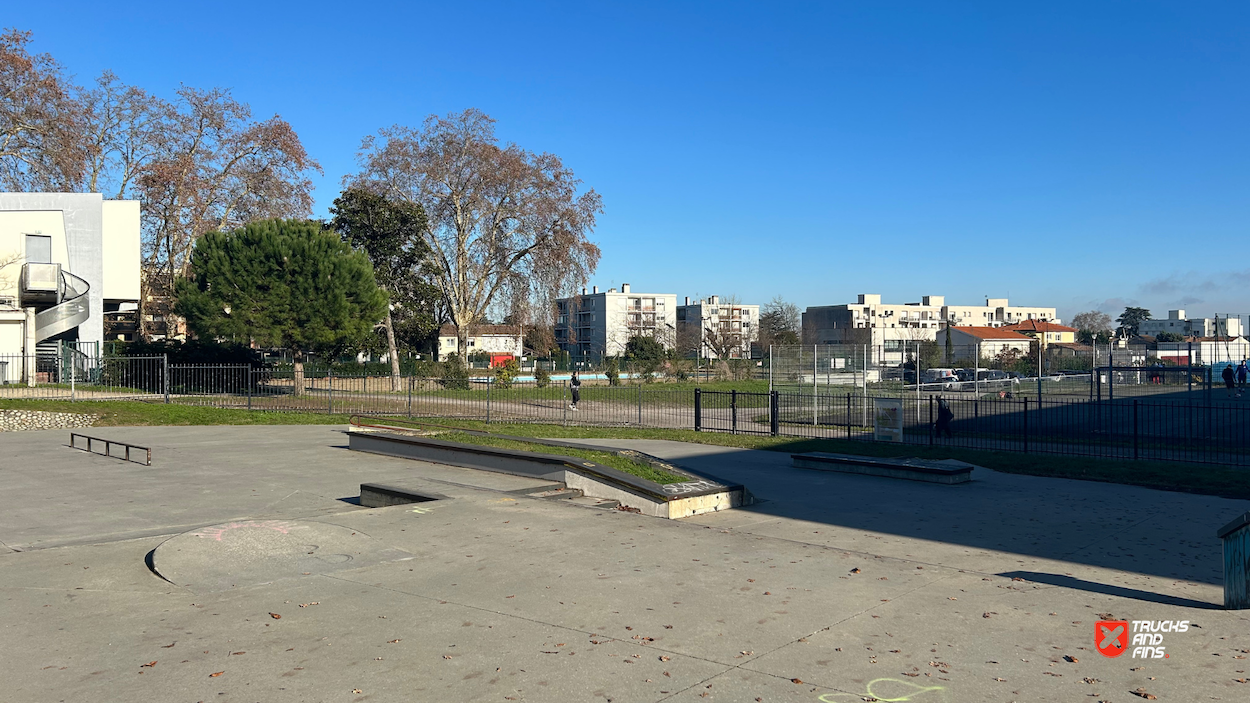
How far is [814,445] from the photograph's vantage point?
67.7 feet

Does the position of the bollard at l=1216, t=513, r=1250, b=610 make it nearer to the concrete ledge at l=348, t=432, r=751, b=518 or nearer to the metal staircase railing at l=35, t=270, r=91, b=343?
the concrete ledge at l=348, t=432, r=751, b=518

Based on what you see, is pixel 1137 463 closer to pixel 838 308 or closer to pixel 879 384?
pixel 879 384

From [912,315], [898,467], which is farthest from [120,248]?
[912,315]

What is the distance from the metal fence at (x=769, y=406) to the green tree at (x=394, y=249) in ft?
32.8

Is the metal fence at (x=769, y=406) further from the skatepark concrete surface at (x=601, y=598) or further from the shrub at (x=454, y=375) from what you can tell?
the skatepark concrete surface at (x=601, y=598)

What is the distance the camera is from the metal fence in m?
22.5

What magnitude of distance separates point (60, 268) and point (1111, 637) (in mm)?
46454

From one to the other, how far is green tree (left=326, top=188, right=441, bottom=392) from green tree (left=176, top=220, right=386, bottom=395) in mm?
8379

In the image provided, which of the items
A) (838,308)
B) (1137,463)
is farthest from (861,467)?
(838,308)

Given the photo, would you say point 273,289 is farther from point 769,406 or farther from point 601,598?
point 601,598

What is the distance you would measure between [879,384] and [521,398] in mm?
16733

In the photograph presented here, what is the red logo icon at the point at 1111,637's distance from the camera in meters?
5.96

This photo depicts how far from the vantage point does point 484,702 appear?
4.93 m

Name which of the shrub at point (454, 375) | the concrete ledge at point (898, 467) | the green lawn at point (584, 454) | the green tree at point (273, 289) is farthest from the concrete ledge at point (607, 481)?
the green tree at point (273, 289)
